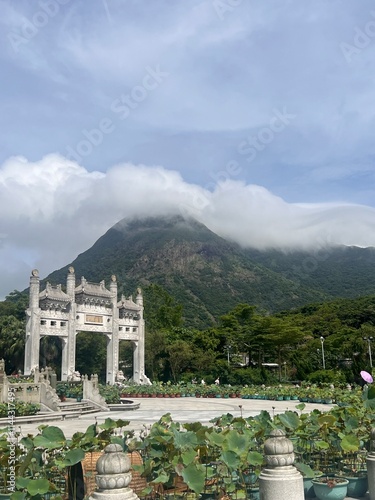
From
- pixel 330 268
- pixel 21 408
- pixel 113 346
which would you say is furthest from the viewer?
pixel 330 268

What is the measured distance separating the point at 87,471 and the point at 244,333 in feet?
140

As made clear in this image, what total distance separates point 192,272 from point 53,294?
83331mm

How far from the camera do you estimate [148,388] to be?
32.5 m

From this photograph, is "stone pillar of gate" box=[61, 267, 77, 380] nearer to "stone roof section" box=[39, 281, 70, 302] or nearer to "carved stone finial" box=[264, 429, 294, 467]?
"stone roof section" box=[39, 281, 70, 302]

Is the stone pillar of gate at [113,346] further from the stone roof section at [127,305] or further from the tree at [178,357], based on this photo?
the tree at [178,357]

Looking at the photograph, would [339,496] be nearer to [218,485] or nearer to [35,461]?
[218,485]

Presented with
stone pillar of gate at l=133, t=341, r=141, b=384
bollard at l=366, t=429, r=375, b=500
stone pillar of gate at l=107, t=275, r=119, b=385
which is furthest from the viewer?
stone pillar of gate at l=133, t=341, r=141, b=384

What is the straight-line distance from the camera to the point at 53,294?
32.4 metres

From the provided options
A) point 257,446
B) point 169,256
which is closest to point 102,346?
point 257,446

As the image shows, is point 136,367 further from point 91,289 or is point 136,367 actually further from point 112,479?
point 112,479

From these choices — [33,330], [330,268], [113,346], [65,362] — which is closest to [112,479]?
[33,330]

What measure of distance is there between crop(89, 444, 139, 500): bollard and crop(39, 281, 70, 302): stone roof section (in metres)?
28.9

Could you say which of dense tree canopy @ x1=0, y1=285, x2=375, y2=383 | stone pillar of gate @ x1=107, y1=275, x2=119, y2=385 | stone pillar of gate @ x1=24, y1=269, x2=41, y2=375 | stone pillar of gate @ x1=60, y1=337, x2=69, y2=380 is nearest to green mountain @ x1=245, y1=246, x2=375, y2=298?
dense tree canopy @ x1=0, y1=285, x2=375, y2=383

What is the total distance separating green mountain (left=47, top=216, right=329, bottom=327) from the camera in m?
98.9
